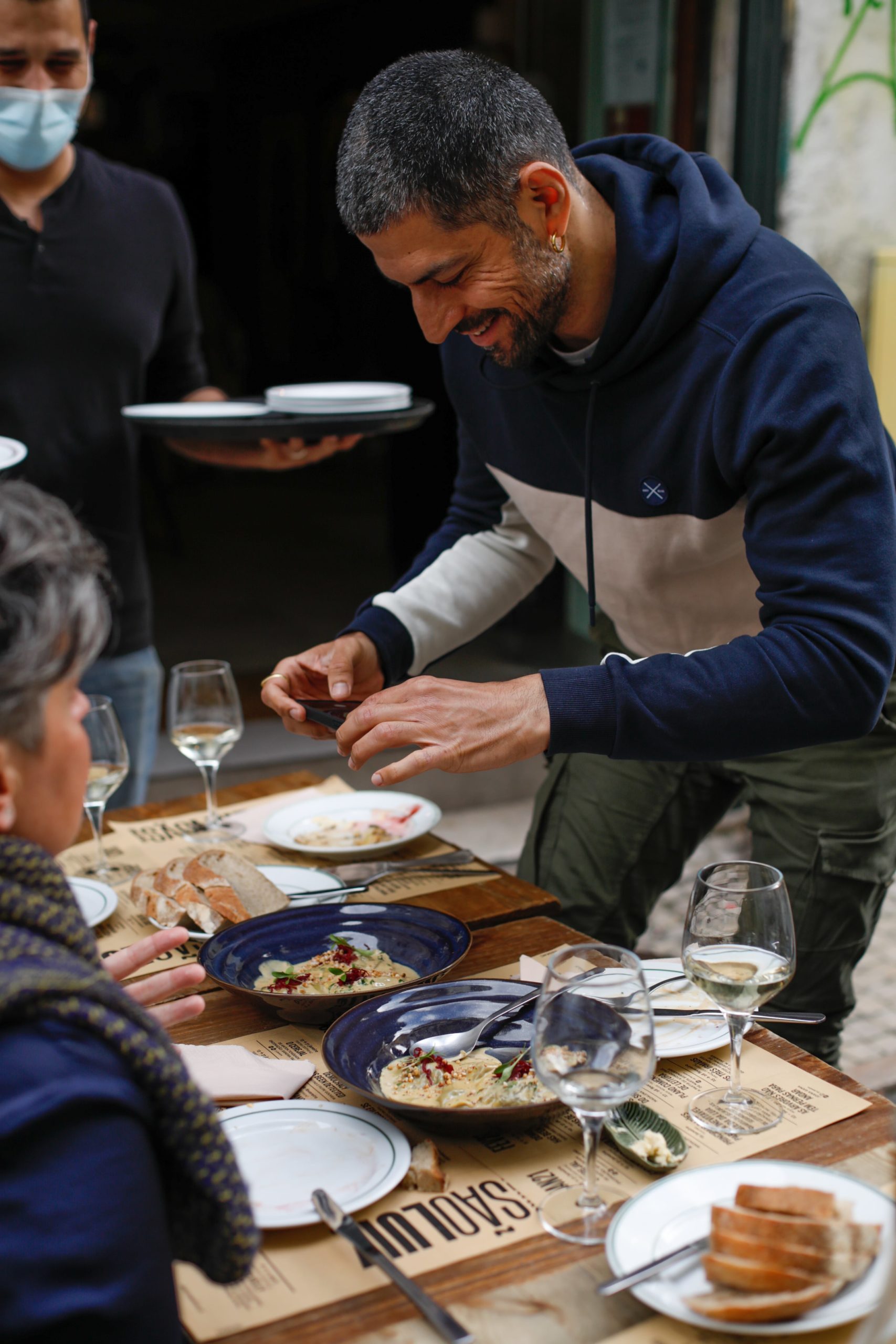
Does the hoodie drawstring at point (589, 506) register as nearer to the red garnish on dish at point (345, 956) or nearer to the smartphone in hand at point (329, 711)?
the smartphone in hand at point (329, 711)

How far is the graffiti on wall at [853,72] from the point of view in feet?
12.1

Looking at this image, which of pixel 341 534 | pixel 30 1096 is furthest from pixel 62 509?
pixel 341 534

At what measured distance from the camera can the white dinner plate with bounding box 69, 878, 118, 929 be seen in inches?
63.2

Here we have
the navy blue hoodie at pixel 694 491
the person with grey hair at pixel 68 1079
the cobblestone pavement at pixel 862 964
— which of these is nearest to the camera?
the person with grey hair at pixel 68 1079

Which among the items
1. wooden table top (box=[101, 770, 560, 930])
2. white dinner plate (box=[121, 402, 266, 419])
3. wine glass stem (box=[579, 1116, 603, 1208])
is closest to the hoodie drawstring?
wooden table top (box=[101, 770, 560, 930])

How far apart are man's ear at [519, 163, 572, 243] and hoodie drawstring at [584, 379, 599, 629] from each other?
0.78 ft

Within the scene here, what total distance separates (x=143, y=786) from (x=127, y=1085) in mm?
2015

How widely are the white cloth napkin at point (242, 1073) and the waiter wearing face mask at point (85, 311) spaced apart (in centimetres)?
141

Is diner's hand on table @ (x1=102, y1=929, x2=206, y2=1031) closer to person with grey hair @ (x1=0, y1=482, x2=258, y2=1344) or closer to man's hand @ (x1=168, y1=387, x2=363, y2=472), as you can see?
person with grey hair @ (x1=0, y1=482, x2=258, y2=1344)

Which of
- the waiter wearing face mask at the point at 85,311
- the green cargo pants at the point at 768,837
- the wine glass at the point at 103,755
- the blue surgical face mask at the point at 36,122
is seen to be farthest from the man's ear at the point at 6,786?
the blue surgical face mask at the point at 36,122

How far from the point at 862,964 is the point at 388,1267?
2.76m

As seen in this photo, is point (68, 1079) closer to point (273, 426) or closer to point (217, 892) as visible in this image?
point (217, 892)

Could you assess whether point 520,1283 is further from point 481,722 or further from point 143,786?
point 143,786

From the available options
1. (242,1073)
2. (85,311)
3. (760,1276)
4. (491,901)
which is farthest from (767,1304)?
(85,311)
